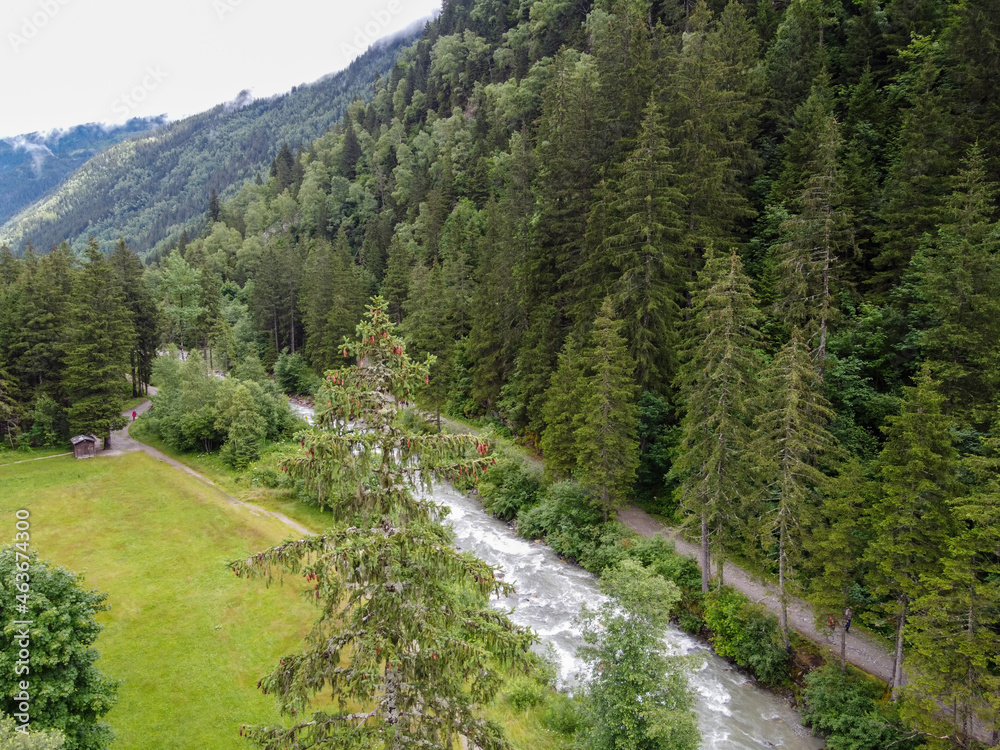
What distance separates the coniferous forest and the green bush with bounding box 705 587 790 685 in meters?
1.79

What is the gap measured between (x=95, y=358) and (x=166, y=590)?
1181 inches

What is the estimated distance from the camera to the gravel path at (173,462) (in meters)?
37.5

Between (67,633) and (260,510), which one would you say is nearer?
(67,633)

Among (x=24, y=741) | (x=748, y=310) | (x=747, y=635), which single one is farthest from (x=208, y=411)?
(x=747, y=635)

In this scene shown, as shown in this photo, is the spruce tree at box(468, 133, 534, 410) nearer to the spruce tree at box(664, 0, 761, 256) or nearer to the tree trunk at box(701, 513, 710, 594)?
the spruce tree at box(664, 0, 761, 256)

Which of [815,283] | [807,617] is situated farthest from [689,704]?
[815,283]

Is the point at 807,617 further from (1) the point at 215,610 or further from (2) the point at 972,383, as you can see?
(1) the point at 215,610

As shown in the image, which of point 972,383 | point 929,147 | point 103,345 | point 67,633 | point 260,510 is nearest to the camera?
point 67,633

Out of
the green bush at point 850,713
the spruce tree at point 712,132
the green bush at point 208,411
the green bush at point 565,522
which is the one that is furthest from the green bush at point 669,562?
the green bush at point 208,411

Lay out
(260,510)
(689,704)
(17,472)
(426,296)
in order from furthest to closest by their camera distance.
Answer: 1. (426,296)
2. (17,472)
3. (260,510)
4. (689,704)

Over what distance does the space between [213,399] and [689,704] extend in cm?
4759

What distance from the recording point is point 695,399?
2430 centimetres

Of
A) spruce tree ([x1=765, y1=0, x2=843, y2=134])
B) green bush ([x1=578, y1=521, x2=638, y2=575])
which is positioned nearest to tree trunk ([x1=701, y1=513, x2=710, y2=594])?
green bush ([x1=578, y1=521, x2=638, y2=575])

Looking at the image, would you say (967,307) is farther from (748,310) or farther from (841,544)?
(841,544)
